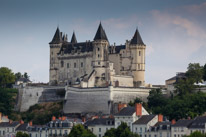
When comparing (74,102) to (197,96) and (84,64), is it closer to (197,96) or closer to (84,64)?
(84,64)

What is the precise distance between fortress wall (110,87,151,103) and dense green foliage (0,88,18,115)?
62.7 ft

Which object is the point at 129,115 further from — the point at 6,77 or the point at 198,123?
the point at 6,77

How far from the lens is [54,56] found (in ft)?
448

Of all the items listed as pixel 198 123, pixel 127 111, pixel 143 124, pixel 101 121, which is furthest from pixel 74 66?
pixel 198 123

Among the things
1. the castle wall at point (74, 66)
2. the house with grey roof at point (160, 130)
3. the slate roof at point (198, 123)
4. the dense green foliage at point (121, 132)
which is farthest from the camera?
the castle wall at point (74, 66)

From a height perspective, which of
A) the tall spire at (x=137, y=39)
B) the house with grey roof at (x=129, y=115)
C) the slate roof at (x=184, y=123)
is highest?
the tall spire at (x=137, y=39)

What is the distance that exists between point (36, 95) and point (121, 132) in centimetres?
3281

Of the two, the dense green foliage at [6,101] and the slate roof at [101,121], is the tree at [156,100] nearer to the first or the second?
the slate roof at [101,121]

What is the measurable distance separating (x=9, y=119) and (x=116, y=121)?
81.5 feet

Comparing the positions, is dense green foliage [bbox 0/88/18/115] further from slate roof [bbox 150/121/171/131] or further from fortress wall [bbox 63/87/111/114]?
slate roof [bbox 150/121/171/131]

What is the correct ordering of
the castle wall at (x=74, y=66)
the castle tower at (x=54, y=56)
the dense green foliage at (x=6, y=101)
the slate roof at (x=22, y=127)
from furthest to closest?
A: the castle tower at (x=54, y=56)
the castle wall at (x=74, y=66)
the dense green foliage at (x=6, y=101)
the slate roof at (x=22, y=127)

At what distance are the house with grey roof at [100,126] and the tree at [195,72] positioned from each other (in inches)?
812

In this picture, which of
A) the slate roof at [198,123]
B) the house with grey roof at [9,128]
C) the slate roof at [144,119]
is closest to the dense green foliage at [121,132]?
the slate roof at [144,119]

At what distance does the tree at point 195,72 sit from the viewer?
408ft
